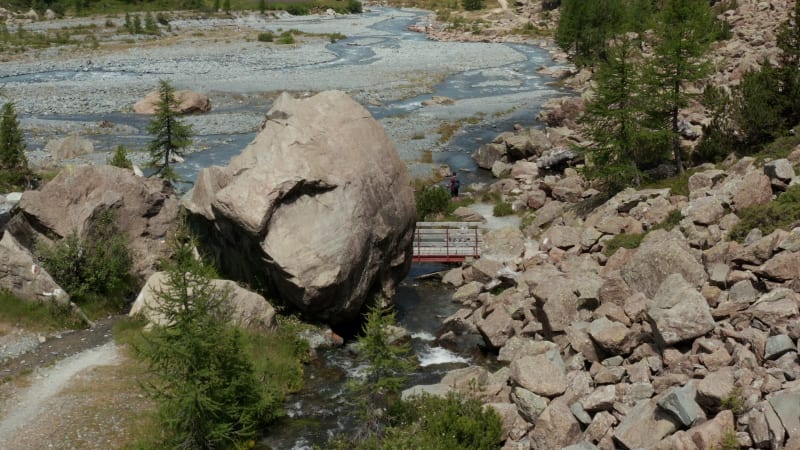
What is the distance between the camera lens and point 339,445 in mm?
21500

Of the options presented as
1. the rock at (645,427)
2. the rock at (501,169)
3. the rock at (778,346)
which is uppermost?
the rock at (778,346)

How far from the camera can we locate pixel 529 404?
21.5 meters

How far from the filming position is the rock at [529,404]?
2123 cm

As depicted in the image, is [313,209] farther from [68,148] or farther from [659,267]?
[68,148]

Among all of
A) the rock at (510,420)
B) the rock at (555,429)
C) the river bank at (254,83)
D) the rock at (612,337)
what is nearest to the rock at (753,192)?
the rock at (612,337)

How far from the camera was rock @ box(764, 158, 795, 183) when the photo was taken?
2786 cm

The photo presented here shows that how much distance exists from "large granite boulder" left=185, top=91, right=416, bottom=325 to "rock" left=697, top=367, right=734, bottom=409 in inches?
559

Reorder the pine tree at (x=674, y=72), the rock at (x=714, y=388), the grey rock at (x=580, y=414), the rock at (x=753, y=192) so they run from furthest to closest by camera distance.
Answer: the pine tree at (x=674, y=72) < the rock at (x=753, y=192) < the grey rock at (x=580, y=414) < the rock at (x=714, y=388)

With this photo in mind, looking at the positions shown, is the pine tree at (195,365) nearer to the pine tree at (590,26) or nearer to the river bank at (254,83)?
the river bank at (254,83)

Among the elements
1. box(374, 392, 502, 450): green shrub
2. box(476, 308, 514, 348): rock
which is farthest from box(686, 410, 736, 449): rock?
box(476, 308, 514, 348): rock

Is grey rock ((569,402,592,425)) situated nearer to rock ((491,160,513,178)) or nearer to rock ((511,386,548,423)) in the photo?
rock ((511,386,548,423))

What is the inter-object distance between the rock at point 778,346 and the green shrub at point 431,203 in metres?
26.5

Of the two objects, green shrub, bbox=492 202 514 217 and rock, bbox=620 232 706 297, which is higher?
rock, bbox=620 232 706 297

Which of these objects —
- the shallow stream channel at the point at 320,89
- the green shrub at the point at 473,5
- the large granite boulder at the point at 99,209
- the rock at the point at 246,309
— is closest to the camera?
the rock at the point at 246,309
